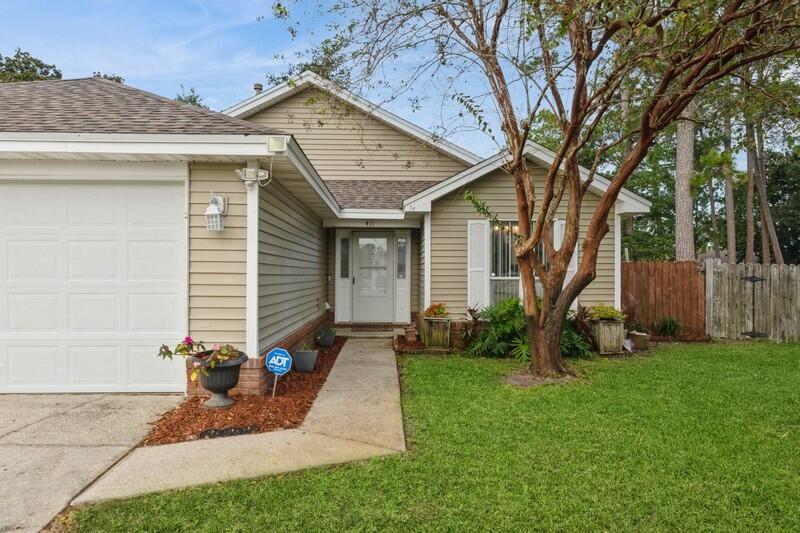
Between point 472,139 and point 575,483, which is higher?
point 472,139

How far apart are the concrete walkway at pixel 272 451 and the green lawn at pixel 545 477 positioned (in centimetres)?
15

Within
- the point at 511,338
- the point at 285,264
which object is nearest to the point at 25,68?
the point at 285,264

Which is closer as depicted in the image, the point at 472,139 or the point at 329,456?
the point at 329,456

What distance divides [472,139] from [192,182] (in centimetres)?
376

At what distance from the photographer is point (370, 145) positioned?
428 inches

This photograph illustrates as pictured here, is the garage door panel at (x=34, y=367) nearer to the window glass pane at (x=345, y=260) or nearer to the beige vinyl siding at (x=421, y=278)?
the beige vinyl siding at (x=421, y=278)

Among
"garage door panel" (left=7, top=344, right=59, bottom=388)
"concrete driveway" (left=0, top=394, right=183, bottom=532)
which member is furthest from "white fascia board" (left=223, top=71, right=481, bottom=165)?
"concrete driveway" (left=0, top=394, right=183, bottom=532)

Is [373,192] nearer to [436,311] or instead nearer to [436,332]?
[436,311]

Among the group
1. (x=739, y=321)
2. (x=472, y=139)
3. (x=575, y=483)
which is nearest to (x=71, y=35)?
(x=472, y=139)

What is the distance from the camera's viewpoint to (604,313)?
758 centimetres

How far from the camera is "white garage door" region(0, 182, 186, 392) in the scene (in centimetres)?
475

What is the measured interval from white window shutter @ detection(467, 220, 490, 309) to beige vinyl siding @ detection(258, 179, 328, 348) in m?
2.94

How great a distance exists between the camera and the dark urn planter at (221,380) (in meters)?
4.23

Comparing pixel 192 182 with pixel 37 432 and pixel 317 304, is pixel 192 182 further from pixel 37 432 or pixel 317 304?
pixel 317 304
